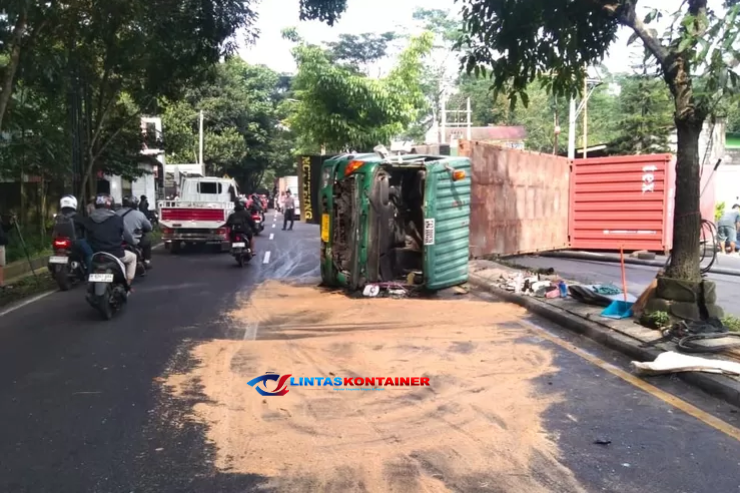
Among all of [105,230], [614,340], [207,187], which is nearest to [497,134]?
[207,187]

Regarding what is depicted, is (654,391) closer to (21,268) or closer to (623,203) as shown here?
(21,268)

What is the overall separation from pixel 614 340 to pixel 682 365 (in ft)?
4.34

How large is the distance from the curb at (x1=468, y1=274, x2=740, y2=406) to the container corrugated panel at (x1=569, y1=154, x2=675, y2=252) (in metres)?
7.11

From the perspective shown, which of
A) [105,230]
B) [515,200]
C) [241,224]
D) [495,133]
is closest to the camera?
[105,230]

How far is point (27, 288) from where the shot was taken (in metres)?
12.0

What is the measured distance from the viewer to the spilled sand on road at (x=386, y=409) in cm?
407

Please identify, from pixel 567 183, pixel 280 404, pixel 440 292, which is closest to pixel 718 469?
pixel 280 404

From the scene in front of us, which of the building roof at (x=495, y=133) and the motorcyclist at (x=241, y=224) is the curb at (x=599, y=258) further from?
the building roof at (x=495, y=133)

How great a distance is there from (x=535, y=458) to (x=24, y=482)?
3007 mm

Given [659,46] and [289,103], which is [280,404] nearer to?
[659,46]

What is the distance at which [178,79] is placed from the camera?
18.4 metres

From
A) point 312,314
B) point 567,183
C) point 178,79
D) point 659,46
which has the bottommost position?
point 312,314

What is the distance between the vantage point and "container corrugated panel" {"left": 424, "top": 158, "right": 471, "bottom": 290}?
35.2ft

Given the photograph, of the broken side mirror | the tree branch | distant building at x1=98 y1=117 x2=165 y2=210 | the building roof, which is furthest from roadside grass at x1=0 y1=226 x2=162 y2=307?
the building roof
